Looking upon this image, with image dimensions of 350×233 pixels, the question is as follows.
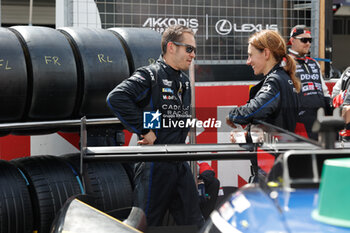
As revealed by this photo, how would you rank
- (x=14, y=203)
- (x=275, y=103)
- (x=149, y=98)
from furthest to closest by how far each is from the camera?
(x=14, y=203), (x=149, y=98), (x=275, y=103)

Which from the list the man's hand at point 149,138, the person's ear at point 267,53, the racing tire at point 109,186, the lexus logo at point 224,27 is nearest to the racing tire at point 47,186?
the racing tire at point 109,186

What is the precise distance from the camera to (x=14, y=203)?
12.6 ft

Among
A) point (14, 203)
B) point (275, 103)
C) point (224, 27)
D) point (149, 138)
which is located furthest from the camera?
point (224, 27)

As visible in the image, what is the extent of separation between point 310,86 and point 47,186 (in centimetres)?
208

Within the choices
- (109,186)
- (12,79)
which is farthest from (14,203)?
(12,79)

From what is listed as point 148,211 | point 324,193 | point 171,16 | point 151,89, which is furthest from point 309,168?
point 171,16

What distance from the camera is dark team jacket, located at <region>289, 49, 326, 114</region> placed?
12.7 feet

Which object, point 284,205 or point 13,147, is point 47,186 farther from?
point 284,205

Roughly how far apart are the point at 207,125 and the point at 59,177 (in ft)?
5.24

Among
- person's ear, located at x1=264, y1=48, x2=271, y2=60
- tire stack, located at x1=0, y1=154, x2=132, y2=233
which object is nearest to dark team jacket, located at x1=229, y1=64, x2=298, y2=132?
person's ear, located at x1=264, y1=48, x2=271, y2=60

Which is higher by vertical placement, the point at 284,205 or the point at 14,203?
the point at 284,205

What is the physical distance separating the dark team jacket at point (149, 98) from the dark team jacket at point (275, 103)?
16.5 inches

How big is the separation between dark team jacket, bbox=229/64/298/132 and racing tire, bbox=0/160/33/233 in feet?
5.71

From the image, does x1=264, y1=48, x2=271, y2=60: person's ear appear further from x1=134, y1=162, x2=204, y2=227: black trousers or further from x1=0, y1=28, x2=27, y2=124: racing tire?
x1=0, y1=28, x2=27, y2=124: racing tire
